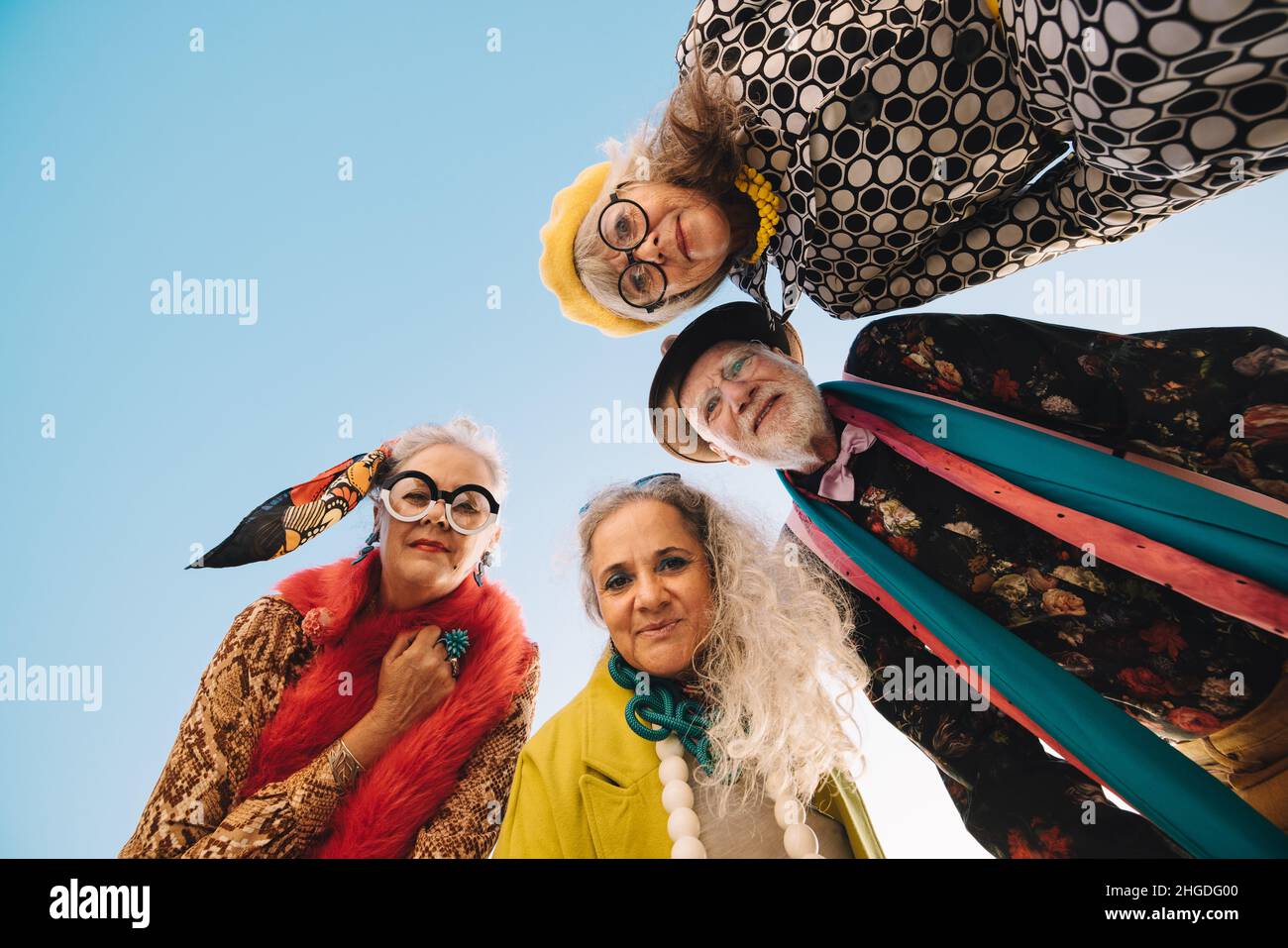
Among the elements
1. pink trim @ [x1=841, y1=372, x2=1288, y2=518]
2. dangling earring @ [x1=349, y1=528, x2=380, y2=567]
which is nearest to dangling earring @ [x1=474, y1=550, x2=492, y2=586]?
dangling earring @ [x1=349, y1=528, x2=380, y2=567]

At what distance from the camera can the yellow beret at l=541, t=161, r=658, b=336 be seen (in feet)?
11.3

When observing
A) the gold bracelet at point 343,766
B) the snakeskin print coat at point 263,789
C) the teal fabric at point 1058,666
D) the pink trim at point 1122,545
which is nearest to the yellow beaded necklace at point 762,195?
the teal fabric at point 1058,666

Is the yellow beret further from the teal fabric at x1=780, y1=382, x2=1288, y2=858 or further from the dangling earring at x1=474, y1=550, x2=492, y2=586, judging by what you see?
the teal fabric at x1=780, y1=382, x2=1288, y2=858

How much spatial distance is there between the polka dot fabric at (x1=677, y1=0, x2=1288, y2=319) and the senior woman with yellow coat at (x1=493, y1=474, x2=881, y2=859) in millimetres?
1202

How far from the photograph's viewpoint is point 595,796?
262 centimetres

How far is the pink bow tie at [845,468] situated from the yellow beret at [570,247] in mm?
1138

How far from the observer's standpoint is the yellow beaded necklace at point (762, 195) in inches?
123

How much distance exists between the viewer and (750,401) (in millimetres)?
3391

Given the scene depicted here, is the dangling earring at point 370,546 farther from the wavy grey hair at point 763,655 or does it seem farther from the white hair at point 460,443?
the wavy grey hair at point 763,655

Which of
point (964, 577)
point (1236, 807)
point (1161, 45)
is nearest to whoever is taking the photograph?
point (1161, 45)
